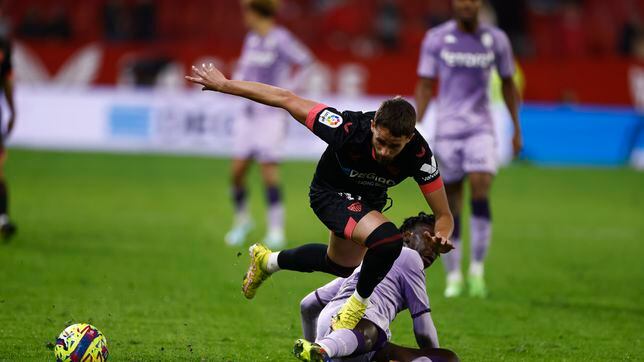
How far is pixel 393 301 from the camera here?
6.55 metres

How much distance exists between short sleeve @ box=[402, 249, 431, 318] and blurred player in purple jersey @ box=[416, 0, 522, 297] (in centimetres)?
319

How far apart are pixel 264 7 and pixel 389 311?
680 centimetres

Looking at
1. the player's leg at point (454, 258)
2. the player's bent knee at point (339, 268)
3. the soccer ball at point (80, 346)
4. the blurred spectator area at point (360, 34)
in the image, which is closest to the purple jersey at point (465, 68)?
the player's leg at point (454, 258)

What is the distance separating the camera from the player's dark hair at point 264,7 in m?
12.6

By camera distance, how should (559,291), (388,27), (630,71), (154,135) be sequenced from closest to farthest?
(559,291) → (154,135) → (630,71) → (388,27)

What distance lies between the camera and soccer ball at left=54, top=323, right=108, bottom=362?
6.07 m

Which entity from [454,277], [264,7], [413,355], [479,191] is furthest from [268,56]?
[413,355]

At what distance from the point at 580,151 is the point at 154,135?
885cm

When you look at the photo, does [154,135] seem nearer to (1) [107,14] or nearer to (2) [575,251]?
(1) [107,14]

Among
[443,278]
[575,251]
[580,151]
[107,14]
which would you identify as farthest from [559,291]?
[107,14]

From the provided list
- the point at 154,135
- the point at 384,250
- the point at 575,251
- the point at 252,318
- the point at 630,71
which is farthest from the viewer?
the point at 630,71

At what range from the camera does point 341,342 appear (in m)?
5.98

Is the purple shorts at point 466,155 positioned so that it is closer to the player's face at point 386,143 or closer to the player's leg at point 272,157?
the player's leg at point 272,157

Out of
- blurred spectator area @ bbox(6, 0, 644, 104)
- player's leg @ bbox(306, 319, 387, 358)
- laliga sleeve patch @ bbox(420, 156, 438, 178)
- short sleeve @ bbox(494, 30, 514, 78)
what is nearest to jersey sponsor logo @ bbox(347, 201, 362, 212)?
laliga sleeve patch @ bbox(420, 156, 438, 178)
